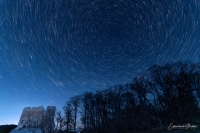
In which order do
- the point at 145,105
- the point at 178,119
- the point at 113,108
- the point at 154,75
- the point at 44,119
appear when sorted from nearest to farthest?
the point at 178,119, the point at 154,75, the point at 145,105, the point at 113,108, the point at 44,119

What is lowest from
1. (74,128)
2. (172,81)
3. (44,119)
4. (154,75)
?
(74,128)

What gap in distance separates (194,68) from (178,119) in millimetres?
10783

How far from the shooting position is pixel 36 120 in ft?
160

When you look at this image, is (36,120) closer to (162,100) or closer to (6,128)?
(6,128)

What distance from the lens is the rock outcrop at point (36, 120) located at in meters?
43.7

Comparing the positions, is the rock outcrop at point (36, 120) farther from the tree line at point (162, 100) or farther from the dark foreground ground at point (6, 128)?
the tree line at point (162, 100)

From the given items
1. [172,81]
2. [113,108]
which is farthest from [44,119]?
[172,81]

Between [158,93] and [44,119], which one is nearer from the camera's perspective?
[158,93]

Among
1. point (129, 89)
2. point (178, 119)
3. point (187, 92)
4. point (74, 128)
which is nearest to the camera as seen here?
point (178, 119)

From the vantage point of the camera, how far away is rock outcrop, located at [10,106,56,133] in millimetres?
43719

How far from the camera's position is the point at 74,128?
3872 cm

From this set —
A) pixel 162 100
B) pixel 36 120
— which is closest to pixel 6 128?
pixel 36 120

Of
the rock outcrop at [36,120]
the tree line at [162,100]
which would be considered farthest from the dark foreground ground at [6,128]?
the tree line at [162,100]

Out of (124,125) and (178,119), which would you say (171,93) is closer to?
(178,119)
